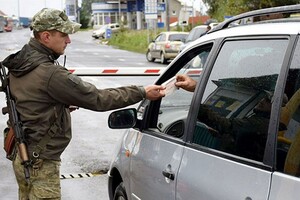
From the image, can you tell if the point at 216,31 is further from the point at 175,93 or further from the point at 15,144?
the point at 15,144

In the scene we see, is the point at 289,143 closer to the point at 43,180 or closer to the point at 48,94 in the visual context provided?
the point at 48,94

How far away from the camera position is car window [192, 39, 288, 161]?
2.76 metres

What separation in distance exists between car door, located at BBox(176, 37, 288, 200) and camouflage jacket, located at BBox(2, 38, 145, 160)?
0.67 meters

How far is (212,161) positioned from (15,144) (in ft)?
5.09

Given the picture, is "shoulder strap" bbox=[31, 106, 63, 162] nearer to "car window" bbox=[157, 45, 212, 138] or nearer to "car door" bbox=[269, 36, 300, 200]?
"car window" bbox=[157, 45, 212, 138]

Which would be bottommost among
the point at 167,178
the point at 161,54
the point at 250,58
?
the point at 161,54

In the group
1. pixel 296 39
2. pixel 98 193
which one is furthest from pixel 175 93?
pixel 98 193

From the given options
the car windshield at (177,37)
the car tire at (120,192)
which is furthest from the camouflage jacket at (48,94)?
the car windshield at (177,37)

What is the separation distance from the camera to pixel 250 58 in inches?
118

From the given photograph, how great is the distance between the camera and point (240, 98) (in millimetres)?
3047

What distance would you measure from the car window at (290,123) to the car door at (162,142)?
87 cm

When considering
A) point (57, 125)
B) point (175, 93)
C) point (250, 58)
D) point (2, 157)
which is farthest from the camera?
point (2, 157)

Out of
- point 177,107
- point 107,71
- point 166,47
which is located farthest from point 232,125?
point 166,47

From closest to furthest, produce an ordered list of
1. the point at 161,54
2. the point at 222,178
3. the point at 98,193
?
the point at 222,178 < the point at 98,193 < the point at 161,54
